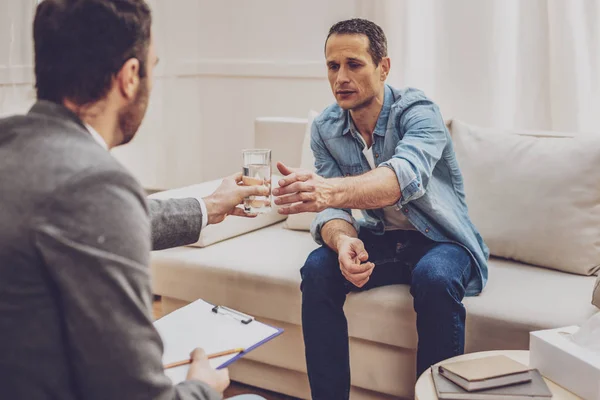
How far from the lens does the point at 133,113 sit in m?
0.99

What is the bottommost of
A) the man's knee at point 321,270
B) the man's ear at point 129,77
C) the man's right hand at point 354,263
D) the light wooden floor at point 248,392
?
the light wooden floor at point 248,392

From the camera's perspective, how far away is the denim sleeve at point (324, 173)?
209 cm

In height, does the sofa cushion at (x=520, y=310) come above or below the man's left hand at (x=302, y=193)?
below

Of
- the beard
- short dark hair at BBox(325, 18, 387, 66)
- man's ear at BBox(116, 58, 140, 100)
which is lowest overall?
the beard

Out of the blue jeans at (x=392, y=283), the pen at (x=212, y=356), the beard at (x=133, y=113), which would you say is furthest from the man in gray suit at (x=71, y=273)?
the blue jeans at (x=392, y=283)

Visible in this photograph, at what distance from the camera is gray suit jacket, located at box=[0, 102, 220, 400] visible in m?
0.76

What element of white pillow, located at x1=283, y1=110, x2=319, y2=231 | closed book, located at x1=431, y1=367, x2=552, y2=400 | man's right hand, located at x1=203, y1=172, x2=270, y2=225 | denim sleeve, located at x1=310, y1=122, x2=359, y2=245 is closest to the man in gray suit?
closed book, located at x1=431, y1=367, x2=552, y2=400

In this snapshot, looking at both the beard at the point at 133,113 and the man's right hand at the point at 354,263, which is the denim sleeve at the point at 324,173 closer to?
the man's right hand at the point at 354,263

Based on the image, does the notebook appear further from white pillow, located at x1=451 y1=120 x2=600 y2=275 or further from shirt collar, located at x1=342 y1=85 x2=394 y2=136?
white pillow, located at x1=451 y1=120 x2=600 y2=275

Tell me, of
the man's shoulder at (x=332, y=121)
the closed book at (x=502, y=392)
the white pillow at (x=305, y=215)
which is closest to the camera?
the closed book at (x=502, y=392)

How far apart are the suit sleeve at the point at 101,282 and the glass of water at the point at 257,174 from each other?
90cm

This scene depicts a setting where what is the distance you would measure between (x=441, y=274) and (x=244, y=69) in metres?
2.04

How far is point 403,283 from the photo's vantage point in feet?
6.65

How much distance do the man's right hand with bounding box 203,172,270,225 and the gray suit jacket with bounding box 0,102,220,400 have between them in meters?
0.81
